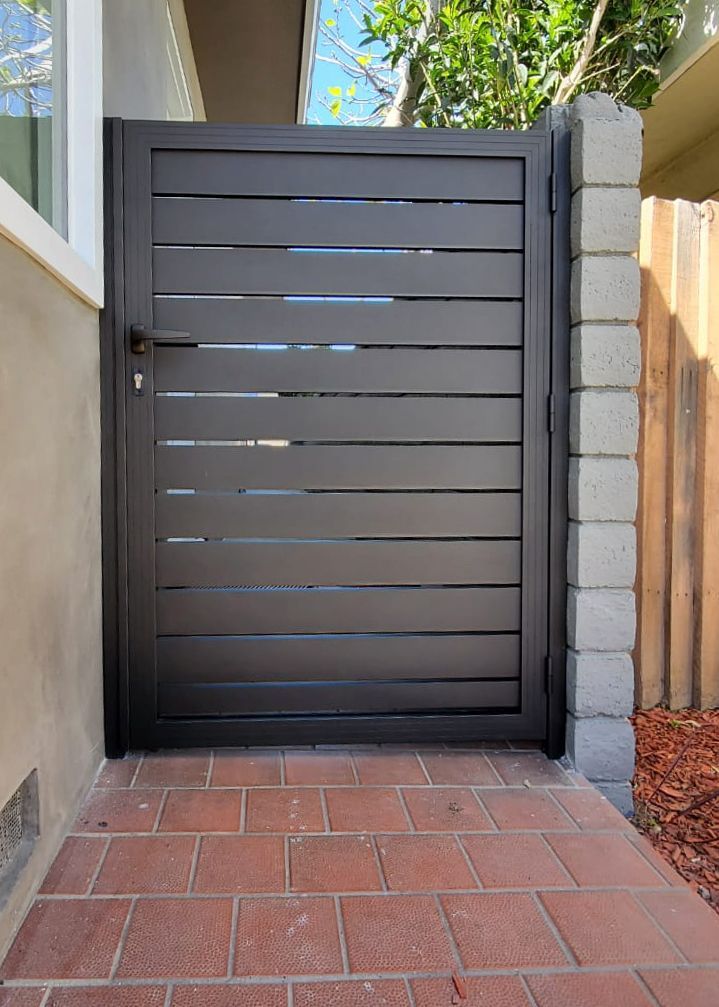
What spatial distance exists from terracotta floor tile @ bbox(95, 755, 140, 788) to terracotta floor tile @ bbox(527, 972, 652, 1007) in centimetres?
122

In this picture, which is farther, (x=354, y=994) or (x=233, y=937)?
(x=233, y=937)

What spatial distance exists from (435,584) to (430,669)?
277 mm

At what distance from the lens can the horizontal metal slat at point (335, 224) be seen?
6.68 feet

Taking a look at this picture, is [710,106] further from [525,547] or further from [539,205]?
[525,547]

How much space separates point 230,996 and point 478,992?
0.45 m

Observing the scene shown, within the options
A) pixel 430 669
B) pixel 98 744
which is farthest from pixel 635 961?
pixel 98 744

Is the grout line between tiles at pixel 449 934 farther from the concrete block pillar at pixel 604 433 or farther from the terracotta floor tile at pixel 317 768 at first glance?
the concrete block pillar at pixel 604 433

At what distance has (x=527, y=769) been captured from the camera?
2049 millimetres

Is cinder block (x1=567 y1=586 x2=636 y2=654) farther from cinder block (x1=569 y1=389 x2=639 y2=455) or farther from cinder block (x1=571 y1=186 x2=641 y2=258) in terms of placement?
cinder block (x1=571 y1=186 x2=641 y2=258)

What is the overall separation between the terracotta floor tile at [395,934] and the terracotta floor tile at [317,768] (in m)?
0.51

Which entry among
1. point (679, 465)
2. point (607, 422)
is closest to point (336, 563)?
point (607, 422)

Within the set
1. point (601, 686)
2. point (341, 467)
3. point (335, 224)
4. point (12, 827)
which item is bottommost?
point (12, 827)

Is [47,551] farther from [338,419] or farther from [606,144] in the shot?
[606,144]

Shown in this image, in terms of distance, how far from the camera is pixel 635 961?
1.29 meters
